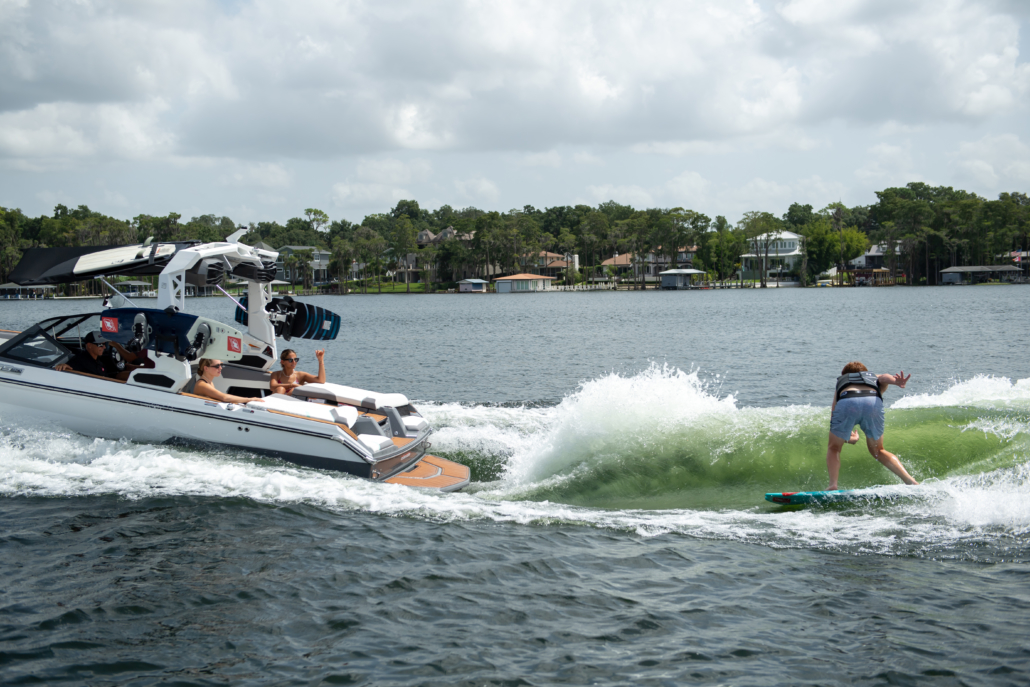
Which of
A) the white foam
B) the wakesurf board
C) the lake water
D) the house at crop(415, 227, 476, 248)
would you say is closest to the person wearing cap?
the lake water

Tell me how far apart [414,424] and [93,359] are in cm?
509

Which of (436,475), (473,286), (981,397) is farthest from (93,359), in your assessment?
(473,286)

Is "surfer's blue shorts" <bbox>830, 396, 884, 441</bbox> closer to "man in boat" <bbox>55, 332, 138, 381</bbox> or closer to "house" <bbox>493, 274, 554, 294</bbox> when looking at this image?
"man in boat" <bbox>55, 332, 138, 381</bbox>

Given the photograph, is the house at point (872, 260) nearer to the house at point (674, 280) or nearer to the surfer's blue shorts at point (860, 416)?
the house at point (674, 280)

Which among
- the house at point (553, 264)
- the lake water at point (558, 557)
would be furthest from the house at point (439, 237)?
the lake water at point (558, 557)

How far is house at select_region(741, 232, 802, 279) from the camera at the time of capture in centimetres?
13775

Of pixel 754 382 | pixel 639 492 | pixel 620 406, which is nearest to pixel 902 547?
pixel 639 492

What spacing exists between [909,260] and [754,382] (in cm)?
12196

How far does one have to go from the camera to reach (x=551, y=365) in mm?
28719

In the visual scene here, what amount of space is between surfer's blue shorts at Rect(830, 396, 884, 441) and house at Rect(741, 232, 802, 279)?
13373 cm

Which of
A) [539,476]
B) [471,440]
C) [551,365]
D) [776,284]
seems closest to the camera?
[539,476]

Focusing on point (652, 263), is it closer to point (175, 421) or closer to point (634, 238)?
point (634, 238)

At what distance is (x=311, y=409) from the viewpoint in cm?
1101

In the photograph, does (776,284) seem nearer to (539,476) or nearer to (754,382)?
(754,382)
